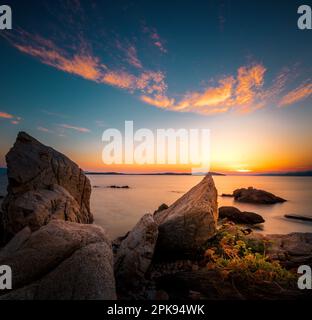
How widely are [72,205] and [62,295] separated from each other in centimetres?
632

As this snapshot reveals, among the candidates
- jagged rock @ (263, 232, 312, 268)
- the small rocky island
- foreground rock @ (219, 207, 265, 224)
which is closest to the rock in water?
the small rocky island

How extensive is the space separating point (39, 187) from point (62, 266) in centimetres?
716

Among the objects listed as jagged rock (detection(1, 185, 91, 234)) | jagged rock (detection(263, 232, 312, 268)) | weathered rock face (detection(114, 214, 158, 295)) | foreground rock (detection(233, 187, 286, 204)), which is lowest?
foreground rock (detection(233, 187, 286, 204))

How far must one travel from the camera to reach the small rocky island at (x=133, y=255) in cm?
460

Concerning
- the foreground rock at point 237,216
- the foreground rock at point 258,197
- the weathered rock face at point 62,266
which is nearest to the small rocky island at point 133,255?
the weathered rock face at point 62,266

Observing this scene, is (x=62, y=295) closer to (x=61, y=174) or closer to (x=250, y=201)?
(x=61, y=174)

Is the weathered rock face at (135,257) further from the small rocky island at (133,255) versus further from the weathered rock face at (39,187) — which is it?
the weathered rock face at (39,187)

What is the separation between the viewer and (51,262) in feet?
15.7

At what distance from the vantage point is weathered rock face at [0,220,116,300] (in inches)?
170

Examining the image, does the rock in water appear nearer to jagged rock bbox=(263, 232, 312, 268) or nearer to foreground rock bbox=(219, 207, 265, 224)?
jagged rock bbox=(263, 232, 312, 268)

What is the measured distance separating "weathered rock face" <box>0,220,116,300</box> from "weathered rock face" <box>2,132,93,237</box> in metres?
3.17

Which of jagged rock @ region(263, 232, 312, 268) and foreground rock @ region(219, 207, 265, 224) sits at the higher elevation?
jagged rock @ region(263, 232, 312, 268)

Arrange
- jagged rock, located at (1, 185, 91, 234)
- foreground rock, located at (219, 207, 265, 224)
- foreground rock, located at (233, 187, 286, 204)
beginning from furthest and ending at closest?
foreground rock, located at (233, 187, 286, 204)
foreground rock, located at (219, 207, 265, 224)
jagged rock, located at (1, 185, 91, 234)
